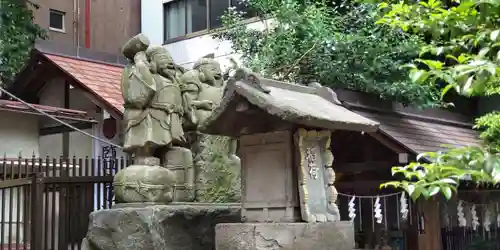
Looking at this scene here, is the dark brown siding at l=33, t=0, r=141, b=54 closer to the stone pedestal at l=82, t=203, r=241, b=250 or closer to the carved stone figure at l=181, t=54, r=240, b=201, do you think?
the carved stone figure at l=181, t=54, r=240, b=201

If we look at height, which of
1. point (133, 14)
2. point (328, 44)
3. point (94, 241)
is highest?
point (133, 14)

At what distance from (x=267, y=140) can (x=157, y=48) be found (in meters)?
2.50

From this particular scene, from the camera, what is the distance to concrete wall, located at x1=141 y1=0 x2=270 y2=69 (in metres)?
19.8

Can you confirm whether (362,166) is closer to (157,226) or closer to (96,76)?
(157,226)

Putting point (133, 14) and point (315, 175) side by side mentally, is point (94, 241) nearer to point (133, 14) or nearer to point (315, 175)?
point (315, 175)

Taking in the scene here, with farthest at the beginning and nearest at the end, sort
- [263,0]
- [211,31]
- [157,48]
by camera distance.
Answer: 1. [211,31]
2. [263,0]
3. [157,48]

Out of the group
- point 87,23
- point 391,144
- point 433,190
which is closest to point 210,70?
point 391,144

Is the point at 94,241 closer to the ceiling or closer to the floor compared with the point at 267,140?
closer to the floor

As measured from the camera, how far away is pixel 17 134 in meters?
14.6

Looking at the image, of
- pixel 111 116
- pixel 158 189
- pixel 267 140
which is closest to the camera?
pixel 267 140

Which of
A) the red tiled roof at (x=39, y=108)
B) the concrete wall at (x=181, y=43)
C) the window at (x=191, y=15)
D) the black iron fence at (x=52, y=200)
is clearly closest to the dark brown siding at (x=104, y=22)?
the concrete wall at (x=181, y=43)

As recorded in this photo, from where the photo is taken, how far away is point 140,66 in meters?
8.66

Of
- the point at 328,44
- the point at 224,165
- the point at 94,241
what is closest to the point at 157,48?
the point at 224,165

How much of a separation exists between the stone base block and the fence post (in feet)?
10.4
